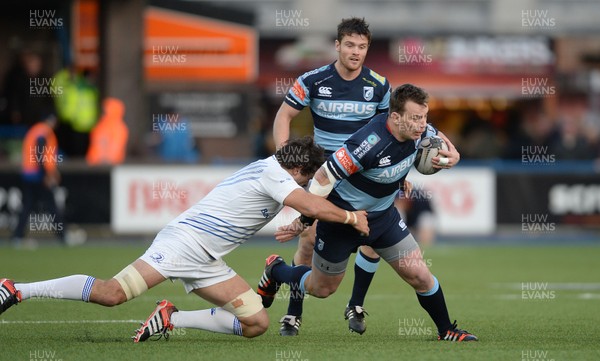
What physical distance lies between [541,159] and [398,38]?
561cm

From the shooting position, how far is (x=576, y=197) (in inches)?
846

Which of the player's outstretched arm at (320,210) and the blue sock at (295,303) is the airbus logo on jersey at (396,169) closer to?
the player's outstretched arm at (320,210)

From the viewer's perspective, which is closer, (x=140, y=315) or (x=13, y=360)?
(x=13, y=360)

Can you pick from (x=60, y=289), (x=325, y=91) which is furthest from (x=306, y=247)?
(x=60, y=289)

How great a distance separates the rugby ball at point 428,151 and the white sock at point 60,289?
2.60 meters

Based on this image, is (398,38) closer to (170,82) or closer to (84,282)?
(170,82)

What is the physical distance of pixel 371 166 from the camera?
29.2 ft

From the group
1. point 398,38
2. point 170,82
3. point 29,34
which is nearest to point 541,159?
point 398,38

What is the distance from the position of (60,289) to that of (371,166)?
244cm

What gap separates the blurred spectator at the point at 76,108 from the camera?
23016mm

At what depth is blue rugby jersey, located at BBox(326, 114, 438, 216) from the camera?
28.9 feet

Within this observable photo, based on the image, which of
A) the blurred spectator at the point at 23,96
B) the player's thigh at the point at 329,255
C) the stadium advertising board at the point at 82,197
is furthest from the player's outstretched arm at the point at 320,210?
the blurred spectator at the point at 23,96

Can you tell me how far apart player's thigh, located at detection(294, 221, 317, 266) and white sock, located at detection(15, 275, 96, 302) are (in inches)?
84.7

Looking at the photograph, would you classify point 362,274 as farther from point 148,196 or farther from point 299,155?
point 148,196
